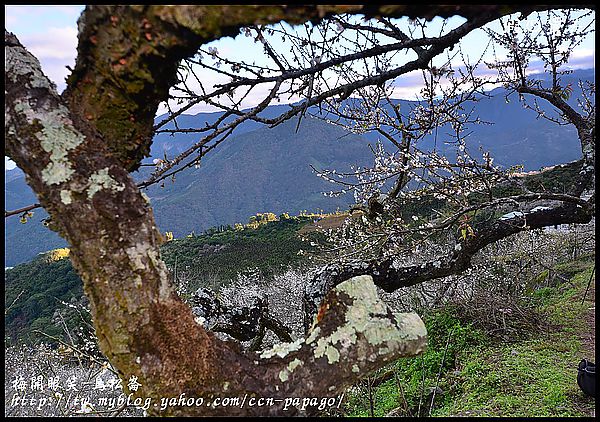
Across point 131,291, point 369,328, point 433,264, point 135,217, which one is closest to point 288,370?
point 369,328

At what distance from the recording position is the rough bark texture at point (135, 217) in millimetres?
978

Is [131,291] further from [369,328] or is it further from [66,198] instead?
[369,328]

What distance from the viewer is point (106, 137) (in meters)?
1.19

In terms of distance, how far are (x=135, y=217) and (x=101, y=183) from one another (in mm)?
113

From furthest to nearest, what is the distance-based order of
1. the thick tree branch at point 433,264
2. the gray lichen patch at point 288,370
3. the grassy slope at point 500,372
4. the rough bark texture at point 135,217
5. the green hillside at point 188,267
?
the green hillside at point 188,267 → the grassy slope at point 500,372 → the thick tree branch at point 433,264 → the gray lichen patch at point 288,370 → the rough bark texture at point 135,217

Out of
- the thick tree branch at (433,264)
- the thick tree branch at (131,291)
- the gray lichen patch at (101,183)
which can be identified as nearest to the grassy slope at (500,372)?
the thick tree branch at (433,264)

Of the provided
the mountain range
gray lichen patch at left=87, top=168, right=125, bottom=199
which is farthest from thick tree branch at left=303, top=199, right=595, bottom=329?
the mountain range

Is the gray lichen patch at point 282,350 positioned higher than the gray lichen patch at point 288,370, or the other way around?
the gray lichen patch at point 282,350

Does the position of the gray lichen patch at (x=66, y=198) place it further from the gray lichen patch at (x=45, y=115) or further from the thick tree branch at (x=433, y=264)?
the thick tree branch at (x=433, y=264)

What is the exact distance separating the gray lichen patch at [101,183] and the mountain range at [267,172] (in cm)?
8598

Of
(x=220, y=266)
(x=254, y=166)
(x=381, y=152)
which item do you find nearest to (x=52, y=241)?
(x=254, y=166)

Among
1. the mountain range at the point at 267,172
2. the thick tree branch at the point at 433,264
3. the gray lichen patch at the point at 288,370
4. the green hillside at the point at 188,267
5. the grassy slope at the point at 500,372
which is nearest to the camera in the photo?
the gray lichen patch at the point at 288,370

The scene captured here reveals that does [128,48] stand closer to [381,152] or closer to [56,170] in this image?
[56,170]

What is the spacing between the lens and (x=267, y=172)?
457 feet
